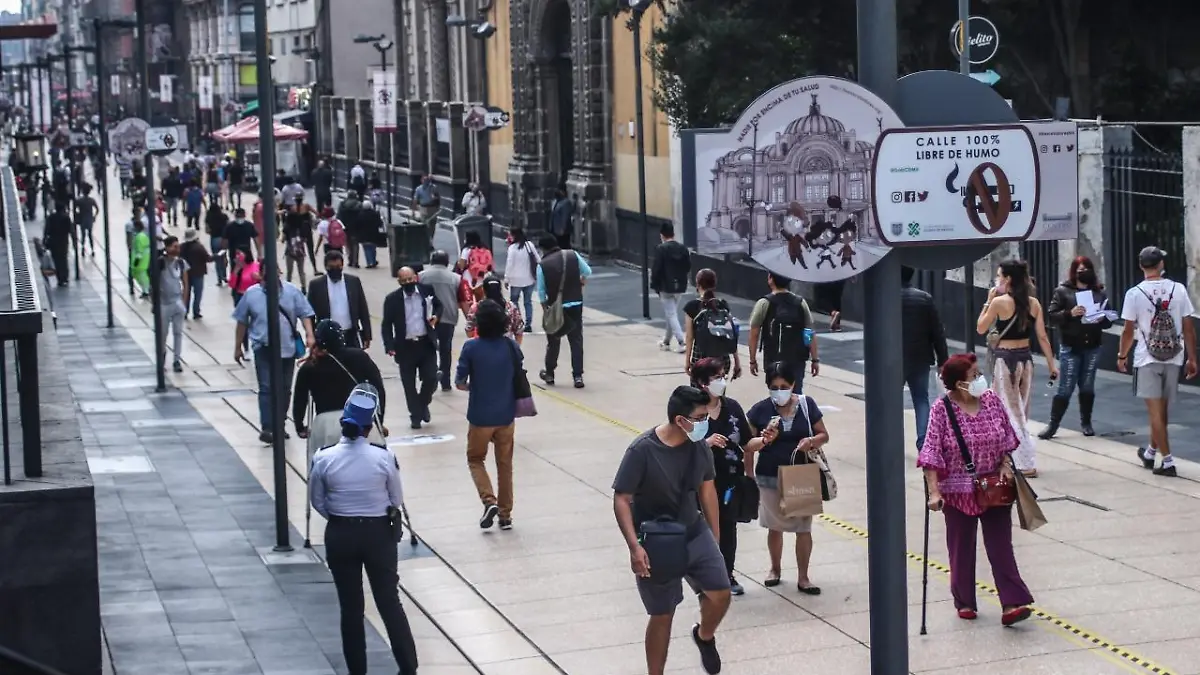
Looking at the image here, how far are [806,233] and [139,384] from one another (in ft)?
63.1

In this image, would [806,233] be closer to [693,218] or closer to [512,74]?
[693,218]

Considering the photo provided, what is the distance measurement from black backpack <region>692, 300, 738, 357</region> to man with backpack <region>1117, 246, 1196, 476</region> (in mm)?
3675

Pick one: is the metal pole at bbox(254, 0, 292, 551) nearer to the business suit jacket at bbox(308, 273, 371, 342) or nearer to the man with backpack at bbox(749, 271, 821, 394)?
the business suit jacket at bbox(308, 273, 371, 342)

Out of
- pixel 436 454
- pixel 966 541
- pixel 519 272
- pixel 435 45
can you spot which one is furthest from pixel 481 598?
pixel 435 45

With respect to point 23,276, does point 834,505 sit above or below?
below

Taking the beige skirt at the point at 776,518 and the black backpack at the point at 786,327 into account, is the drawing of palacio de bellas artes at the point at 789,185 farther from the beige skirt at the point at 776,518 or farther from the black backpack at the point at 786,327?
the black backpack at the point at 786,327

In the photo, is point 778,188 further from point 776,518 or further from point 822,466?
point 776,518

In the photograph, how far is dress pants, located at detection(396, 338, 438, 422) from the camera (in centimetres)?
1919

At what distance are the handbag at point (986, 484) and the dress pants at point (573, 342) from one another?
11303mm

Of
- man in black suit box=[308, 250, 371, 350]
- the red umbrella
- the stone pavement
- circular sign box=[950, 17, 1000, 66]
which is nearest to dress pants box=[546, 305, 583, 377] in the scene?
the stone pavement

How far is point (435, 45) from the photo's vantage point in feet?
177

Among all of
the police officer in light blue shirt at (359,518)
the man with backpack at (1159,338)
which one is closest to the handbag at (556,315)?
the man with backpack at (1159,338)

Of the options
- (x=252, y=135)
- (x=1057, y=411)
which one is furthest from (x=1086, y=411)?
(x=252, y=135)

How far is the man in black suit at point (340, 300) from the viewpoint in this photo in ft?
61.2
